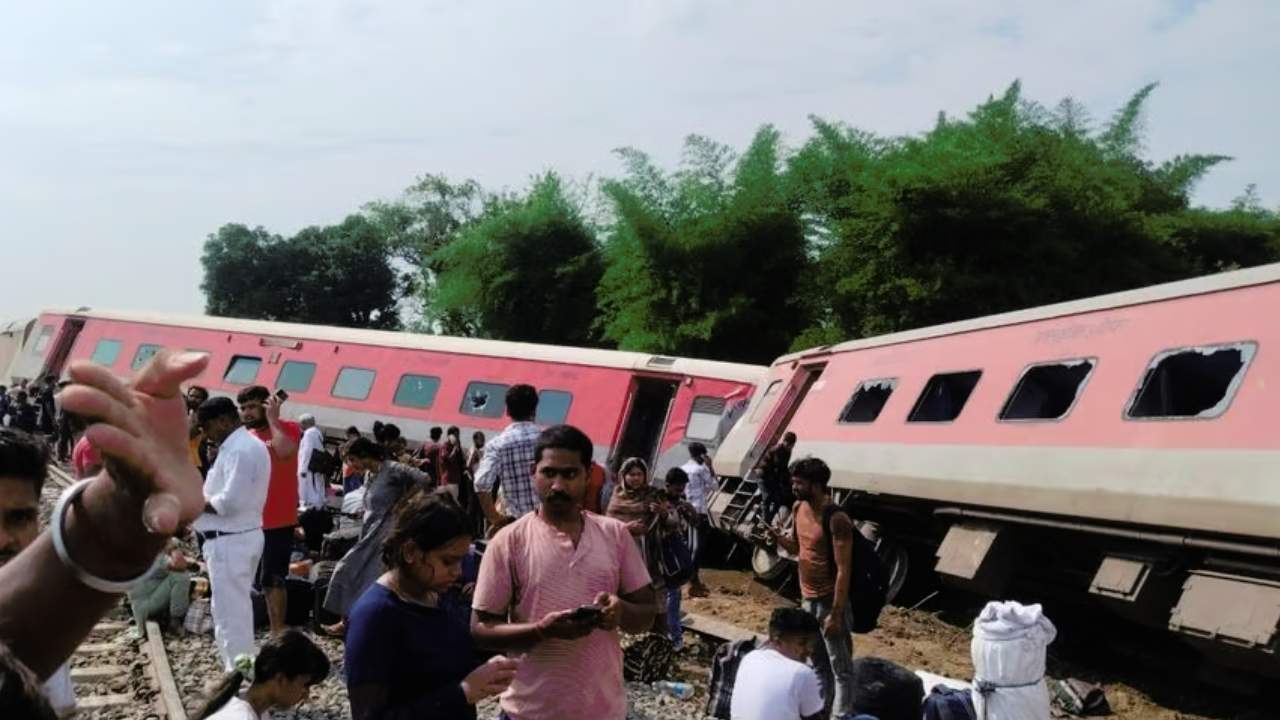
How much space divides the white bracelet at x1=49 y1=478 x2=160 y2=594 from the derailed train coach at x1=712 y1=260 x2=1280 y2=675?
6.16 m

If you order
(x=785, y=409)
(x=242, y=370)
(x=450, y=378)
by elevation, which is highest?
(x=785, y=409)

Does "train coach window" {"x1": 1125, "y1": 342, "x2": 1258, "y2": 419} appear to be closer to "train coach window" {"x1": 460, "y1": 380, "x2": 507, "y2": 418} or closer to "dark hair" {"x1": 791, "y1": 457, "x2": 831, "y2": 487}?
"dark hair" {"x1": 791, "y1": 457, "x2": 831, "y2": 487}

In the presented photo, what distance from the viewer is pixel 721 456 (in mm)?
12992

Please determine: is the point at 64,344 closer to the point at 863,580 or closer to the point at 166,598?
the point at 166,598

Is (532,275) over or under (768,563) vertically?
over

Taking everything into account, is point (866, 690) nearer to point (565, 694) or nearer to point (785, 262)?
point (565, 694)

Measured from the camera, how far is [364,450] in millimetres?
6949

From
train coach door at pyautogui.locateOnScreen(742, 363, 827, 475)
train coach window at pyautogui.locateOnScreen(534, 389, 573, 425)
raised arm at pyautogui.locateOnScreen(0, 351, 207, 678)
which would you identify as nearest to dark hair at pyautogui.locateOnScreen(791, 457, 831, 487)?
→ raised arm at pyautogui.locateOnScreen(0, 351, 207, 678)

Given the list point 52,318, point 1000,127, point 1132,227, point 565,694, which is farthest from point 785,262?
point 565,694

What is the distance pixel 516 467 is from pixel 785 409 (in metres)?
7.01

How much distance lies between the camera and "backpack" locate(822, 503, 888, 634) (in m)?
5.82

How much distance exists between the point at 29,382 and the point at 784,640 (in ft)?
68.6

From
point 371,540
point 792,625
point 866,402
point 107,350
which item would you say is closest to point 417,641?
point 792,625

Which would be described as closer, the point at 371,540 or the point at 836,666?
the point at 836,666
